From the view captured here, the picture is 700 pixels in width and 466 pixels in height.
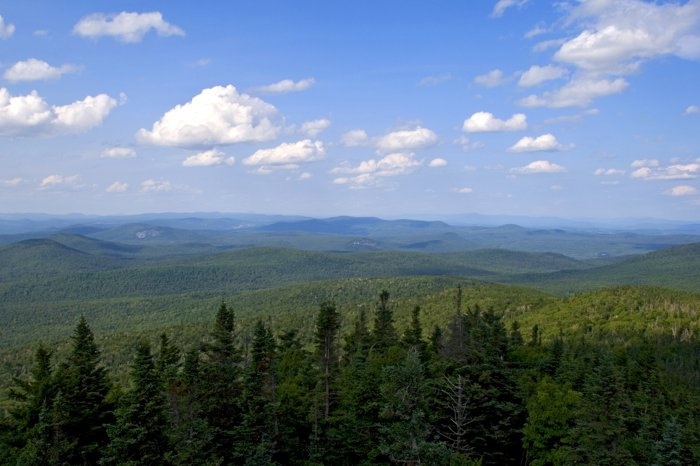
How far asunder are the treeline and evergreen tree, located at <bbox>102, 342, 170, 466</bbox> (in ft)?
0.25

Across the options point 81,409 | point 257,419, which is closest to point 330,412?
point 257,419

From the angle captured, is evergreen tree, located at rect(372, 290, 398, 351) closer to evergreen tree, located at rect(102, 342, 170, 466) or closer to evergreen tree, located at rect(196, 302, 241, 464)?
evergreen tree, located at rect(196, 302, 241, 464)

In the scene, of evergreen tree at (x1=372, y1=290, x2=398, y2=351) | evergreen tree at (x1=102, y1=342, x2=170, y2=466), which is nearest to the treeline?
evergreen tree at (x1=102, y1=342, x2=170, y2=466)

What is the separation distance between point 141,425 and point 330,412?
1706 centimetres

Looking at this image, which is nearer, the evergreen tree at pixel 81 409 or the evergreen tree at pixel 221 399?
the evergreen tree at pixel 81 409

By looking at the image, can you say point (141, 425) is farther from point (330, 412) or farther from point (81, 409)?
point (330, 412)

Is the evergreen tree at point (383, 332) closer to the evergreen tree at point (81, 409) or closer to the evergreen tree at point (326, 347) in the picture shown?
the evergreen tree at point (326, 347)

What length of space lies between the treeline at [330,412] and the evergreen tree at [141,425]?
76 millimetres

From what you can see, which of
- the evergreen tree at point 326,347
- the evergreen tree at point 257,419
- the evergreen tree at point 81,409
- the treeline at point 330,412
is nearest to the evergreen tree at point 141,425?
the treeline at point 330,412

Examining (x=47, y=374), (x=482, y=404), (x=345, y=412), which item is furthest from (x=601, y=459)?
(x=47, y=374)

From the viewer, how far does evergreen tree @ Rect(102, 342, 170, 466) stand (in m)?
28.7

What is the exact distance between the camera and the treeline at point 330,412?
28.8 m

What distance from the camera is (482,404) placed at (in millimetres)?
39875

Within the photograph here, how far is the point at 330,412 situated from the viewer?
141 feet
